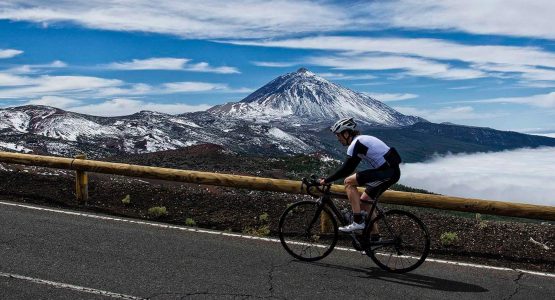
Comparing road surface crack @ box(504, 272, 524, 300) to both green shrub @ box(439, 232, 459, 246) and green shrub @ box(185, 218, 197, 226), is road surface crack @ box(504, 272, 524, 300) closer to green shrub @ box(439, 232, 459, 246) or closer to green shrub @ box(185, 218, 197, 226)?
green shrub @ box(439, 232, 459, 246)

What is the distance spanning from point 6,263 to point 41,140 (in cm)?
13543

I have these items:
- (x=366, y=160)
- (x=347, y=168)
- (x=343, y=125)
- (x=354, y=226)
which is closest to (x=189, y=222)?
(x=354, y=226)

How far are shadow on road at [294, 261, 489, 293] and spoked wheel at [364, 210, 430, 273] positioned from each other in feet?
0.56

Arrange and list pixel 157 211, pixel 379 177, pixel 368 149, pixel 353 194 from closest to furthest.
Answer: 1. pixel 368 149
2. pixel 379 177
3. pixel 353 194
4. pixel 157 211

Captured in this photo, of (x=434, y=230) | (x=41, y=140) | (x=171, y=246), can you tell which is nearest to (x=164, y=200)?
(x=171, y=246)

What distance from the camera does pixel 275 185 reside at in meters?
10.1

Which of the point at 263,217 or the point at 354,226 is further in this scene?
the point at 263,217

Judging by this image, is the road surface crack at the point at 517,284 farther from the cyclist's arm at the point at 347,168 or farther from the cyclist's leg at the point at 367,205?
the cyclist's arm at the point at 347,168

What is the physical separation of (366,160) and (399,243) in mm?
1362

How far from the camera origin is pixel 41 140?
130875 millimetres

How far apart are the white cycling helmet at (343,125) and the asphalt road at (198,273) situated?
2.02 metres

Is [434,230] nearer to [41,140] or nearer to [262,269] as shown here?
[262,269]

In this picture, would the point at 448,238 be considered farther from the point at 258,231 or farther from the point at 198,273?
the point at 198,273

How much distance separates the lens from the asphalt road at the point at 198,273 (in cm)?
638
